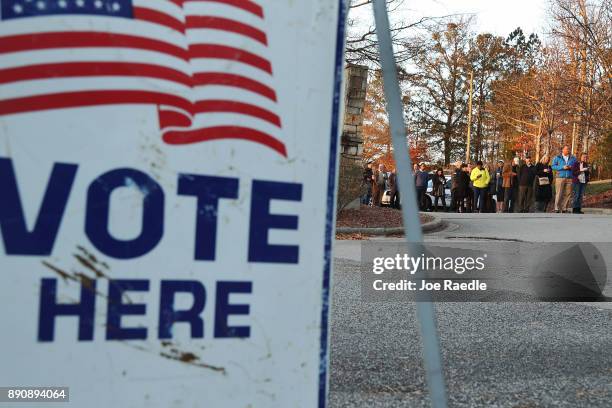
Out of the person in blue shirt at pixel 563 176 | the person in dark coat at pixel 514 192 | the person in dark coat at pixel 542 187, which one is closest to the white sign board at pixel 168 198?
the person in blue shirt at pixel 563 176

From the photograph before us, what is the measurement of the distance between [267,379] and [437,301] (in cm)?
450

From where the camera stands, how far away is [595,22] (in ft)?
75.2

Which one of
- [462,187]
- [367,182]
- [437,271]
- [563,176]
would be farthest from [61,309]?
[462,187]

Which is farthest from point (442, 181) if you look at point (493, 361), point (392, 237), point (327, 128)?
point (327, 128)

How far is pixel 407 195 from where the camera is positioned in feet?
5.35

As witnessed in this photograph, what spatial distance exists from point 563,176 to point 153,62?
59.1 feet

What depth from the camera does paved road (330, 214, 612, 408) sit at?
316cm

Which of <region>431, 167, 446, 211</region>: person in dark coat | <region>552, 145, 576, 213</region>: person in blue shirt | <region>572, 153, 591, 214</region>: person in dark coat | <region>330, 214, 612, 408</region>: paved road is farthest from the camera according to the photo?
<region>431, 167, 446, 211</region>: person in dark coat

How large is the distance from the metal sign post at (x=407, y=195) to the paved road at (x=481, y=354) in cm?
145

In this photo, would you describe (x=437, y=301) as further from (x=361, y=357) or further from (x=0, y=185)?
(x=0, y=185)

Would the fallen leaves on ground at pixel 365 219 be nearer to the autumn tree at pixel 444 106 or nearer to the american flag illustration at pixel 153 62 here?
the american flag illustration at pixel 153 62

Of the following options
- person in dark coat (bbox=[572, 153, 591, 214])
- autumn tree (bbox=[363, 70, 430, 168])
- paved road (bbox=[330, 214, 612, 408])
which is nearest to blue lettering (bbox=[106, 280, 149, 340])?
paved road (bbox=[330, 214, 612, 408])

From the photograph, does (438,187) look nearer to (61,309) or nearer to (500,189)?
(500,189)

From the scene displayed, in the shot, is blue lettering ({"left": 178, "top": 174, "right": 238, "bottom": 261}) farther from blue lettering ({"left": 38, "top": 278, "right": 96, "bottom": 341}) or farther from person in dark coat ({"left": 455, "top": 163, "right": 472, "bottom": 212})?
person in dark coat ({"left": 455, "top": 163, "right": 472, "bottom": 212})
